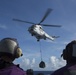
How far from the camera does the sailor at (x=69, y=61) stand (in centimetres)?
518

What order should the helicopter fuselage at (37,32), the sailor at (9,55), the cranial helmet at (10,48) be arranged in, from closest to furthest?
the sailor at (9,55)
the cranial helmet at (10,48)
the helicopter fuselage at (37,32)

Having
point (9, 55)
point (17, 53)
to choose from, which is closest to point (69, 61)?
point (17, 53)

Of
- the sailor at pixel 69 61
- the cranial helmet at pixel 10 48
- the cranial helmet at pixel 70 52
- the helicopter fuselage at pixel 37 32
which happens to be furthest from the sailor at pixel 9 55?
the helicopter fuselage at pixel 37 32

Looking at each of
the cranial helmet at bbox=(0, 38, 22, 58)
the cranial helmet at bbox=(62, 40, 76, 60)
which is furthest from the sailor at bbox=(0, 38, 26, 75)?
the cranial helmet at bbox=(62, 40, 76, 60)

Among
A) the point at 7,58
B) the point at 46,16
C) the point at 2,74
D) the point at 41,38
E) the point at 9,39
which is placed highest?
the point at 46,16

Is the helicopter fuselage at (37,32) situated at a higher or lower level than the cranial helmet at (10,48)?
higher

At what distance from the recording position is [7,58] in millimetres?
Result: 5348

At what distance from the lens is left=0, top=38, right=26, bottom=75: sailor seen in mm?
5164

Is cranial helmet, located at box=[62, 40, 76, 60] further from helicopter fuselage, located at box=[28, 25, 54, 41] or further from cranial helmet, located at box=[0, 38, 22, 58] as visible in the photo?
helicopter fuselage, located at box=[28, 25, 54, 41]

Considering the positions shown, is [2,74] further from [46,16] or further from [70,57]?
[46,16]

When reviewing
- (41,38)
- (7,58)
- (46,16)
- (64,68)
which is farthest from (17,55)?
(46,16)

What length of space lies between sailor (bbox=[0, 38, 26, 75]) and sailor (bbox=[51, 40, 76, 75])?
2.35ft

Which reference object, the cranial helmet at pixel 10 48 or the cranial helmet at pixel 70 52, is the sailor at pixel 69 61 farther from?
the cranial helmet at pixel 10 48

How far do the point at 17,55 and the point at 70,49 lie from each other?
40.0 inches
